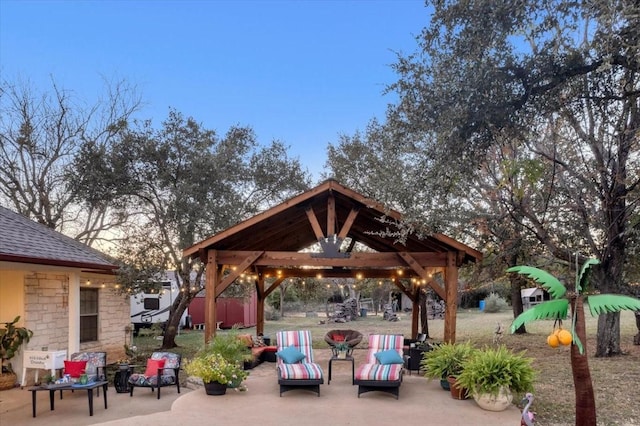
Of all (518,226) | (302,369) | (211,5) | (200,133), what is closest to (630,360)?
(518,226)

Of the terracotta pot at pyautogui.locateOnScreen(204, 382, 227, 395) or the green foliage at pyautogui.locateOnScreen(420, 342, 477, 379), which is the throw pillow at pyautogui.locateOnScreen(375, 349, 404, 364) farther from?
the terracotta pot at pyautogui.locateOnScreen(204, 382, 227, 395)

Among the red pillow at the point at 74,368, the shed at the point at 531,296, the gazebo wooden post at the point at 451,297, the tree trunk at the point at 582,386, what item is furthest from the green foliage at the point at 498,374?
the shed at the point at 531,296

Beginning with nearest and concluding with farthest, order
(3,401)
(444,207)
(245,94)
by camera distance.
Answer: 1. (3,401)
2. (444,207)
3. (245,94)

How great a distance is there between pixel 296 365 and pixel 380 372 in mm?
1490

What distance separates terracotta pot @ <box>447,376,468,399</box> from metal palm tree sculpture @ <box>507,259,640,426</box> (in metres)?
2.59

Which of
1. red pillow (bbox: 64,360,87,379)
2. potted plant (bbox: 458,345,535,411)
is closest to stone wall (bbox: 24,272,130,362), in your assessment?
red pillow (bbox: 64,360,87,379)

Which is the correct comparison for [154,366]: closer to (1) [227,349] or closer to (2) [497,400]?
(1) [227,349]

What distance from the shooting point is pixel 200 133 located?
44.3 ft

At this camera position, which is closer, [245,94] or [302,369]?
[302,369]

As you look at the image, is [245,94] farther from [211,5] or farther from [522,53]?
[522,53]

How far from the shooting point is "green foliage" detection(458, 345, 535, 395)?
6.71 m

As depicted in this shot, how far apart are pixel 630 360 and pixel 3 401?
41.3ft

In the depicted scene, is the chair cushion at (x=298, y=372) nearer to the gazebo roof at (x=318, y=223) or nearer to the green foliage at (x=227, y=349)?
the green foliage at (x=227, y=349)

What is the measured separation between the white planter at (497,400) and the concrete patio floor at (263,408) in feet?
0.28
